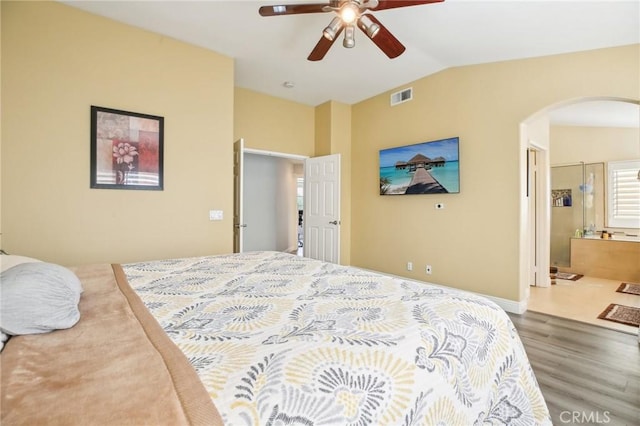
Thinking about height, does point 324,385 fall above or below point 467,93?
below

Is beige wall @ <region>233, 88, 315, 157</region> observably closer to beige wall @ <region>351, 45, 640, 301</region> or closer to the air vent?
beige wall @ <region>351, 45, 640, 301</region>

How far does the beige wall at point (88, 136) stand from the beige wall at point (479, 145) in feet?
8.08

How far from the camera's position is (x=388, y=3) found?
1.98 m

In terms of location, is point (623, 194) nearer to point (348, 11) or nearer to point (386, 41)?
point (386, 41)

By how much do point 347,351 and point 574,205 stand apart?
642cm

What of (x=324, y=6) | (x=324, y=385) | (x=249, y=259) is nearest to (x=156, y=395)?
(x=324, y=385)

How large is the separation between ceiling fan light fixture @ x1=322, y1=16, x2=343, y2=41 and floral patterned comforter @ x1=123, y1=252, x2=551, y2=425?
180 cm

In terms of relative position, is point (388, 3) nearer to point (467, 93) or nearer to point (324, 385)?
point (467, 93)

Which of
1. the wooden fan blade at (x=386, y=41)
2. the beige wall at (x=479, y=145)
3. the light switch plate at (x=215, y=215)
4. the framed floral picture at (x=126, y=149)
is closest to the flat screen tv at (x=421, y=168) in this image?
the beige wall at (x=479, y=145)

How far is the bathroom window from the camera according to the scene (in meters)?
4.79

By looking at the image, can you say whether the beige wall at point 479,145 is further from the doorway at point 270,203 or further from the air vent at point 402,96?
the doorway at point 270,203

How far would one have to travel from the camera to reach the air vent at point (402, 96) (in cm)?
414

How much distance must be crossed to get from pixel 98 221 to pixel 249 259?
1.55 meters

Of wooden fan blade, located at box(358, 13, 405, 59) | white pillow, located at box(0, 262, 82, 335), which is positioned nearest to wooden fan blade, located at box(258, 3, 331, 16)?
wooden fan blade, located at box(358, 13, 405, 59)
